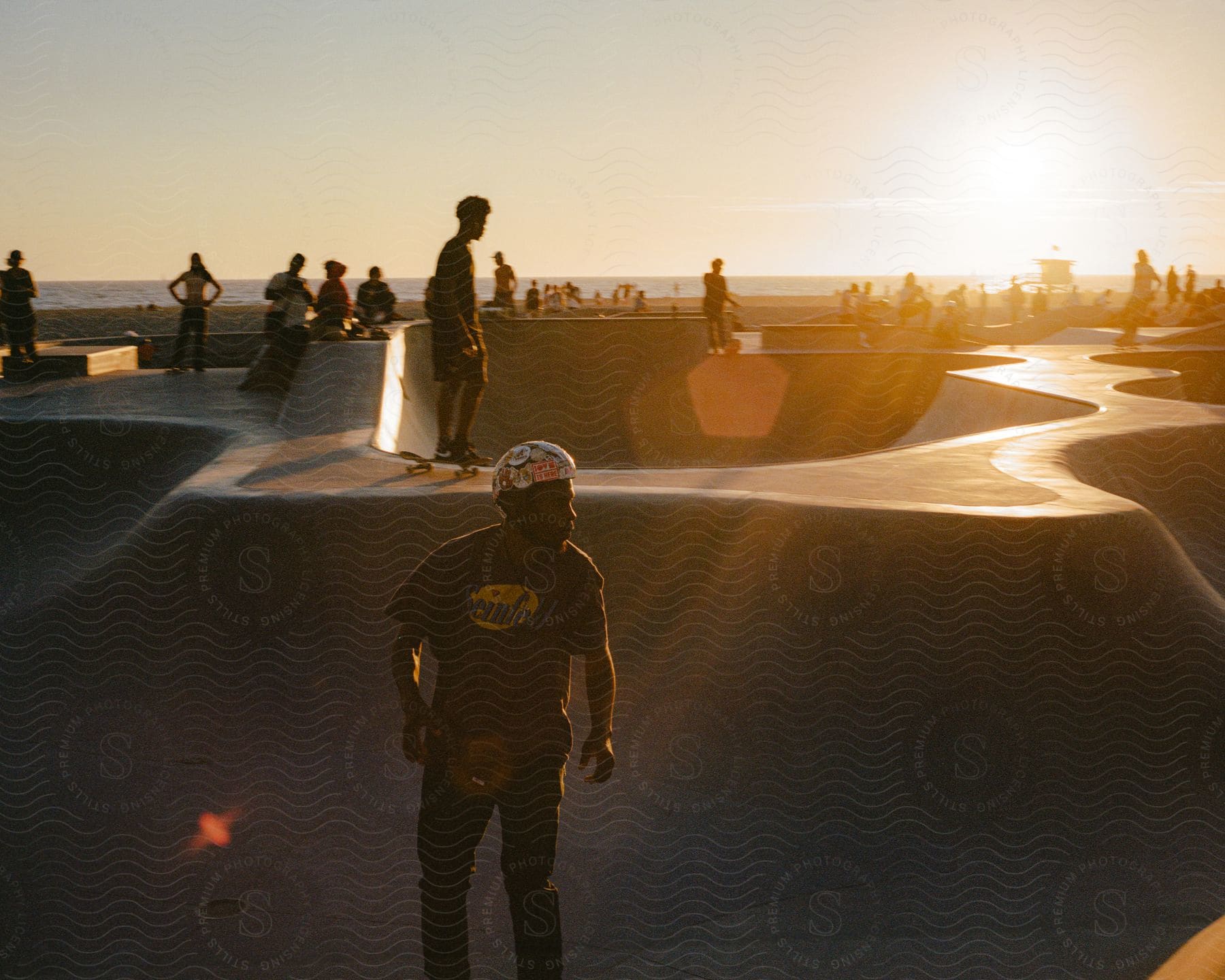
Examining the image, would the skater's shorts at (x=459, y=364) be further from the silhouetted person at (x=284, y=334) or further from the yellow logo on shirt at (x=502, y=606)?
the silhouetted person at (x=284, y=334)

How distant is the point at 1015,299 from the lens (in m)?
34.7

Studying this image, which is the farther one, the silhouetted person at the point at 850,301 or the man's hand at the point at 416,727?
the silhouetted person at the point at 850,301

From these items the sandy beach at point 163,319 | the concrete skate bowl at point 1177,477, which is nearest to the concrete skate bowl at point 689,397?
the concrete skate bowl at point 1177,477

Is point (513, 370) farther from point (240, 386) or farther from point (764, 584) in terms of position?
point (764, 584)

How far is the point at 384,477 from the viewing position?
25.4 feet

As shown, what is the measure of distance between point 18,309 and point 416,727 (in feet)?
45.8

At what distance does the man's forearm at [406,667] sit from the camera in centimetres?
348

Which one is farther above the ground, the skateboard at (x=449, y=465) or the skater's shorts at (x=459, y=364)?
the skater's shorts at (x=459, y=364)

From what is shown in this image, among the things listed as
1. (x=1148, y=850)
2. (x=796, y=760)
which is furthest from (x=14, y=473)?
(x=1148, y=850)

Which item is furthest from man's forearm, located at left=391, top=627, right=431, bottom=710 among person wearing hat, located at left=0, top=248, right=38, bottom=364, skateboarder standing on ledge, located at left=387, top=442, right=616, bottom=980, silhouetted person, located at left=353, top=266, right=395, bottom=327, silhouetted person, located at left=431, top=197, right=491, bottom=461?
person wearing hat, located at left=0, top=248, right=38, bottom=364

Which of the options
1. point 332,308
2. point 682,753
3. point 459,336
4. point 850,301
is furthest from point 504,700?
point 850,301

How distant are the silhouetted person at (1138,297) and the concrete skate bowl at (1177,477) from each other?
13.6 meters

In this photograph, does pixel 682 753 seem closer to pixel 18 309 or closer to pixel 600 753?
pixel 600 753

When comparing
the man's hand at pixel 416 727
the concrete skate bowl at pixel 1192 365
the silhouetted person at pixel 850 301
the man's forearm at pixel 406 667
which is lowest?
the man's hand at pixel 416 727
